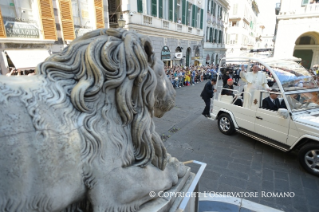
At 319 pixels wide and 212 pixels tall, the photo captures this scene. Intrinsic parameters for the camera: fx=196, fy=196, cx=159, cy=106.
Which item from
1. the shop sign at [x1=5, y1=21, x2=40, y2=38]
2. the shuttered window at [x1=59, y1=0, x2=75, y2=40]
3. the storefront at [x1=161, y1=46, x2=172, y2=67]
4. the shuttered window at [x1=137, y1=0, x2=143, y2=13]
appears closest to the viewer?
the shop sign at [x1=5, y1=21, x2=40, y2=38]

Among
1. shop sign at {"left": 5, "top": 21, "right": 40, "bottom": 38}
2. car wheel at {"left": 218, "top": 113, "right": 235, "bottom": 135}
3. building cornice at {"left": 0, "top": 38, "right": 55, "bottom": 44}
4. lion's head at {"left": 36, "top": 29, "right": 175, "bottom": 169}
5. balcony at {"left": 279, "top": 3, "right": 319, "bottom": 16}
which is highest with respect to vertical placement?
balcony at {"left": 279, "top": 3, "right": 319, "bottom": 16}

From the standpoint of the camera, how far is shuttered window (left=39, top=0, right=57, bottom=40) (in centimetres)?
941

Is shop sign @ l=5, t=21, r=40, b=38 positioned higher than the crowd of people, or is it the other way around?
shop sign @ l=5, t=21, r=40, b=38

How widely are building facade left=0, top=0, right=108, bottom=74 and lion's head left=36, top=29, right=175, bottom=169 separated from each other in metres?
9.50

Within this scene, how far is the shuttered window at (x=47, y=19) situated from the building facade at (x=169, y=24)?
4.68 meters

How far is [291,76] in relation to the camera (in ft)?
14.6

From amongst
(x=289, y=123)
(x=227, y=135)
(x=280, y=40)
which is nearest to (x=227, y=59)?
(x=227, y=135)

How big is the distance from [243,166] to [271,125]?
3.67ft

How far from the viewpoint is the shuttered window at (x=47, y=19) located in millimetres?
9406

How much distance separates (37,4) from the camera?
30.1 ft

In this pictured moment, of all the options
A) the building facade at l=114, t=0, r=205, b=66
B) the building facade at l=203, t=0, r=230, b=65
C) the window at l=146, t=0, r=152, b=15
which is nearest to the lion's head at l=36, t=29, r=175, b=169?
the building facade at l=114, t=0, r=205, b=66

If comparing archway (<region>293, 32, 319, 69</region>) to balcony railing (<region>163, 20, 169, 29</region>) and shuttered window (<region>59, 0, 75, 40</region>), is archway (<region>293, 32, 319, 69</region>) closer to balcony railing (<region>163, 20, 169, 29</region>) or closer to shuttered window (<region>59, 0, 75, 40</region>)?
balcony railing (<region>163, 20, 169, 29</region>)

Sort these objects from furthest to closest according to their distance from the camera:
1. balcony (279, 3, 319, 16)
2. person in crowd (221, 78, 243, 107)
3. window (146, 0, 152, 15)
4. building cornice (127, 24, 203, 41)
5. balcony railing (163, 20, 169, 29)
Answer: balcony (279, 3, 319, 16) < balcony railing (163, 20, 169, 29) < window (146, 0, 152, 15) < building cornice (127, 24, 203, 41) < person in crowd (221, 78, 243, 107)

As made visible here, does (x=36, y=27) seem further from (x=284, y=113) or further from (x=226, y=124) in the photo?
(x=284, y=113)
